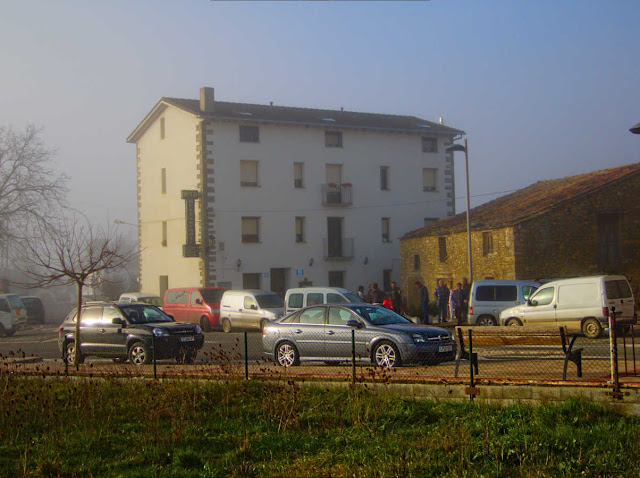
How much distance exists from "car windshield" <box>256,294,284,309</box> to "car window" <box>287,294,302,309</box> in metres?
2.43

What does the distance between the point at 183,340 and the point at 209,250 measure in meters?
24.1

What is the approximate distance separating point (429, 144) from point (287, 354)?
1400 inches

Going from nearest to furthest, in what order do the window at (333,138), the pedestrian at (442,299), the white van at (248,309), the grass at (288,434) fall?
the grass at (288,434)
the white van at (248,309)
the pedestrian at (442,299)
the window at (333,138)

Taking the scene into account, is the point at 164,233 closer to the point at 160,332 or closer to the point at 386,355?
the point at 160,332

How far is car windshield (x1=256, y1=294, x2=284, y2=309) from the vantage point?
30.3 metres

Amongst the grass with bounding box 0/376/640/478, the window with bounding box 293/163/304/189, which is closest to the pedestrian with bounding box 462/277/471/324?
the window with bounding box 293/163/304/189

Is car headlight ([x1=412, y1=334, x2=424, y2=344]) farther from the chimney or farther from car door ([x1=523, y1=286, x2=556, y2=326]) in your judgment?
the chimney

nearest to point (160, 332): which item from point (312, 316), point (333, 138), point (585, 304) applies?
point (312, 316)

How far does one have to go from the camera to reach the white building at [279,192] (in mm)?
42938

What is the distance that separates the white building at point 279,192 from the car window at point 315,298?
50.3 ft

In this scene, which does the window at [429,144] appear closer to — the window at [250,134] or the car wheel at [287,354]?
the window at [250,134]

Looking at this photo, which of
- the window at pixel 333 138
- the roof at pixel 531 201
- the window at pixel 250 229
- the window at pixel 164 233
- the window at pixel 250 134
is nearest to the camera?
the roof at pixel 531 201

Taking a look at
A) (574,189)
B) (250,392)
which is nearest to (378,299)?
(574,189)

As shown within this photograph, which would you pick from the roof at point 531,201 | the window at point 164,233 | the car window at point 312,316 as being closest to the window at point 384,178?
the roof at point 531,201
